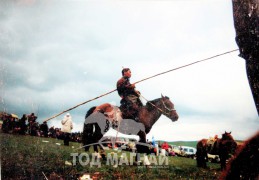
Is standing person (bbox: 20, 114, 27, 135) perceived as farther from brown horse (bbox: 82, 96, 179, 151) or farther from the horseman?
the horseman

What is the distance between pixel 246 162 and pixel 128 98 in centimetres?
657

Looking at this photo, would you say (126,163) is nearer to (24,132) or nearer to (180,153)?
(24,132)

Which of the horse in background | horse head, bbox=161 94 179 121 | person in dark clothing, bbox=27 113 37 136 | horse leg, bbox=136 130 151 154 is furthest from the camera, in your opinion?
person in dark clothing, bbox=27 113 37 136

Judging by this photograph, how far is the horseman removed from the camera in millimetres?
8016

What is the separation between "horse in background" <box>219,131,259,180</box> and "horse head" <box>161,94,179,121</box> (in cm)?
713

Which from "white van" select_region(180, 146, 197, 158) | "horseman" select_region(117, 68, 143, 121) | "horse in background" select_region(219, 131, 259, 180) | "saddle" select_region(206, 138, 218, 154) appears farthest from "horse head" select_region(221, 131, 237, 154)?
"white van" select_region(180, 146, 197, 158)

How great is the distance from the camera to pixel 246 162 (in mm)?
1491

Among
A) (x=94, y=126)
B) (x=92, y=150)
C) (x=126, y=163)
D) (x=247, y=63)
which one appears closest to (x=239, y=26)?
(x=247, y=63)

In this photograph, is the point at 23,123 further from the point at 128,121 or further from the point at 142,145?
the point at 142,145

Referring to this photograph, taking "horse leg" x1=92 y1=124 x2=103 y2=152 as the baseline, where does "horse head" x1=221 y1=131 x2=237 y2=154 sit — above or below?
below

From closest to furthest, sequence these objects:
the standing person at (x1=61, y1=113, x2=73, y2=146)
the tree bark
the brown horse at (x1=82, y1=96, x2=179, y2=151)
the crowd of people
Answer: the tree bark, the brown horse at (x1=82, y1=96, x2=179, y2=151), the standing person at (x1=61, y1=113, x2=73, y2=146), the crowd of people

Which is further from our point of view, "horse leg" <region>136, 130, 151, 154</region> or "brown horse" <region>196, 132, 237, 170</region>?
"brown horse" <region>196, 132, 237, 170</region>

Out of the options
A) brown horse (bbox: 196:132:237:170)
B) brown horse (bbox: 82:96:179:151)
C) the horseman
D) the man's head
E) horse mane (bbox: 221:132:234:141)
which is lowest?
brown horse (bbox: 196:132:237:170)

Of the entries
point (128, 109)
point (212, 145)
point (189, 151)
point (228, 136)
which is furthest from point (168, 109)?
point (189, 151)
